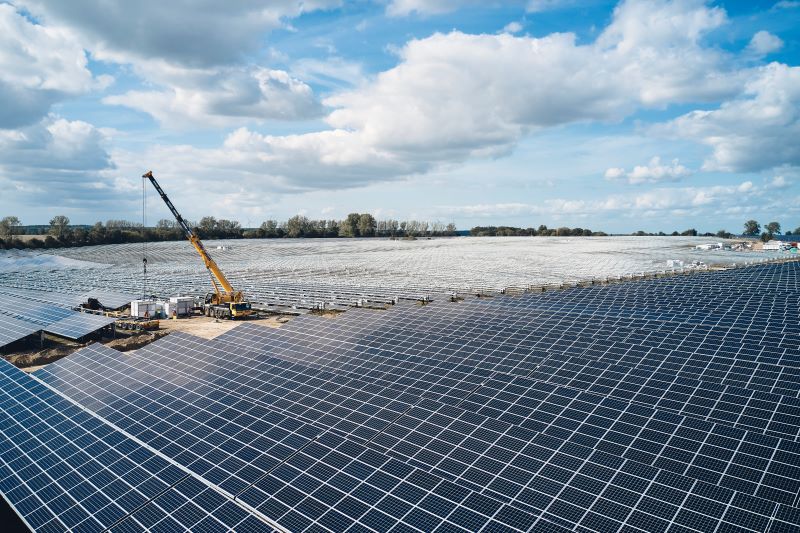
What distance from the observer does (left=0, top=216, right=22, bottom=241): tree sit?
585 ft

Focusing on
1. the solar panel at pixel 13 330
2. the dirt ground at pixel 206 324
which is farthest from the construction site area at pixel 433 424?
the dirt ground at pixel 206 324

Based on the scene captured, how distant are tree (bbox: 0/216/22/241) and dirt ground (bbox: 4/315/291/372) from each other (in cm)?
15847

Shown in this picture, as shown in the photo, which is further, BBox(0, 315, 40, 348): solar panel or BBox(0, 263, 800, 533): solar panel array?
BBox(0, 315, 40, 348): solar panel

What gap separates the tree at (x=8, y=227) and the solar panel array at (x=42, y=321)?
492ft

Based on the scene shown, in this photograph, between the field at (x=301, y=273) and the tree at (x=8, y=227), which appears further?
the tree at (x=8, y=227)

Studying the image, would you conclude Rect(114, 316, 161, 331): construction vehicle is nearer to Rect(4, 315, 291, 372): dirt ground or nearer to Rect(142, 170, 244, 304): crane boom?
Rect(4, 315, 291, 372): dirt ground

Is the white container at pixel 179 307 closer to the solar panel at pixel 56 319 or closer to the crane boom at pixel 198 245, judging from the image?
the crane boom at pixel 198 245

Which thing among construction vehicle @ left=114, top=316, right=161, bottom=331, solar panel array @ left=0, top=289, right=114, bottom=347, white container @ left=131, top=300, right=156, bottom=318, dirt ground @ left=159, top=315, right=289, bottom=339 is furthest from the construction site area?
dirt ground @ left=159, top=315, right=289, bottom=339

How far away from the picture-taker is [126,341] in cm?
5031

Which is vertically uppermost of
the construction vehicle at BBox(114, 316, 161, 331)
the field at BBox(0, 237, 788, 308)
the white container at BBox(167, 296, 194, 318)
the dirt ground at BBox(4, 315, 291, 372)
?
the field at BBox(0, 237, 788, 308)

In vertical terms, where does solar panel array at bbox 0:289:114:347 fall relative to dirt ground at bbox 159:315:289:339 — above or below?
above

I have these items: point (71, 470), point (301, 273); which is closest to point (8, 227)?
point (301, 273)

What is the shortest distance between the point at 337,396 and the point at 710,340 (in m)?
23.7

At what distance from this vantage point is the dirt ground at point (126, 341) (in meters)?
44.7
